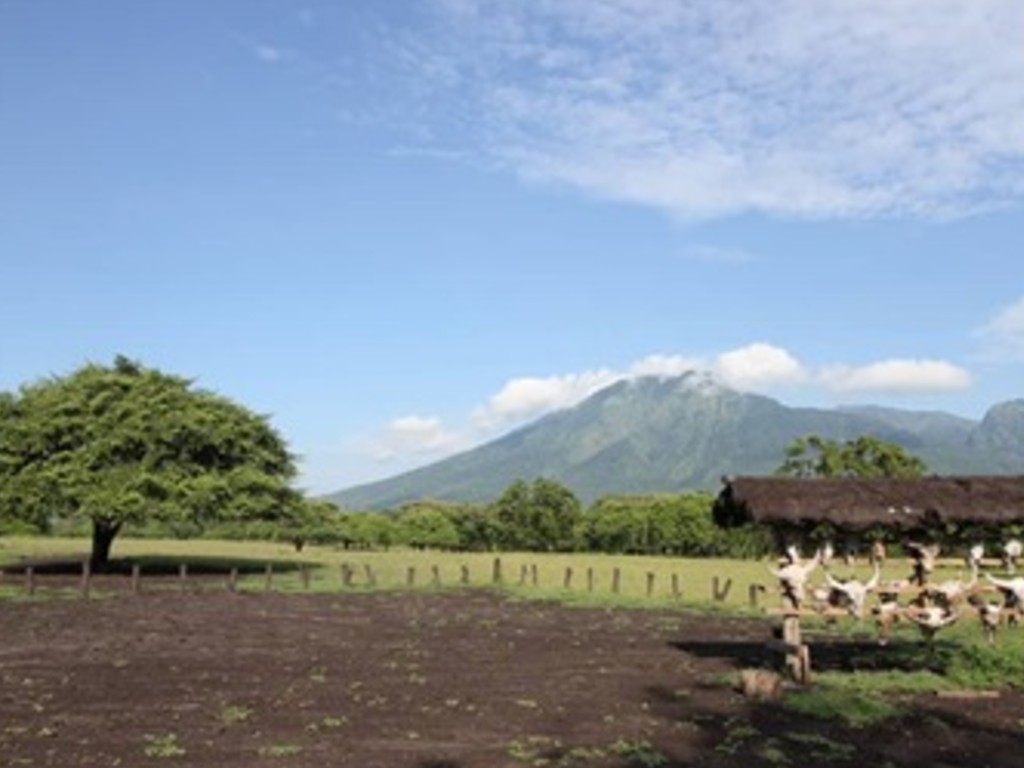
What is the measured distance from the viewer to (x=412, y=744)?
14070 millimetres

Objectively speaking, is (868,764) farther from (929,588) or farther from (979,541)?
(979,541)

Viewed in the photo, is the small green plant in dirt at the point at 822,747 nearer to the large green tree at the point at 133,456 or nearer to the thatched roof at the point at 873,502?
the thatched roof at the point at 873,502

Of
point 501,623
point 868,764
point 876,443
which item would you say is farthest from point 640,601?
point 876,443

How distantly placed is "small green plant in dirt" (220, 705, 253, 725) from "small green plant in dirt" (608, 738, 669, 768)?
5537 mm

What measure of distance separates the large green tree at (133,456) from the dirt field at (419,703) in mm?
15902

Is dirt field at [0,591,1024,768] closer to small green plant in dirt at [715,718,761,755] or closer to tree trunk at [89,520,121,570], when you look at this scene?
small green plant in dirt at [715,718,761,755]

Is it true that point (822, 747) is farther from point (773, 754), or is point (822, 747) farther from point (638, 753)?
point (638, 753)

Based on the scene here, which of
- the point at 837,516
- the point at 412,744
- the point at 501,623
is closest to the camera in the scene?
the point at 412,744

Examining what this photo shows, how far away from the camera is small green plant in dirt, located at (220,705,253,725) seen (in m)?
15.4

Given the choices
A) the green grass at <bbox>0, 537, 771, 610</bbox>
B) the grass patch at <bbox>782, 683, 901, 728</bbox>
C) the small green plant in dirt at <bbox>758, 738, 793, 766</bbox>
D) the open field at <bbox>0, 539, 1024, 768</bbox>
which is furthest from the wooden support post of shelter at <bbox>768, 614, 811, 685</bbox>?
the green grass at <bbox>0, 537, 771, 610</bbox>


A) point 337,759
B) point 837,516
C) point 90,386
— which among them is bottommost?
point 337,759

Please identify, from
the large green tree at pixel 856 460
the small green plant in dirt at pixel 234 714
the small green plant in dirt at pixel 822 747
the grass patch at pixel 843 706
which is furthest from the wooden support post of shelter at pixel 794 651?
the large green tree at pixel 856 460

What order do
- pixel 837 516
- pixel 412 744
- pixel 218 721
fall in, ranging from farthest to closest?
1. pixel 837 516
2. pixel 218 721
3. pixel 412 744

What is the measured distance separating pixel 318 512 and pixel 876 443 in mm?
41469
